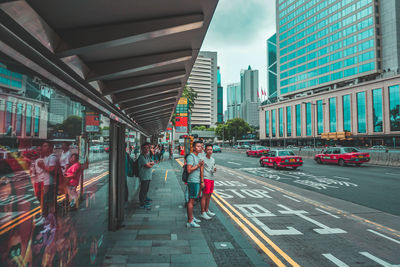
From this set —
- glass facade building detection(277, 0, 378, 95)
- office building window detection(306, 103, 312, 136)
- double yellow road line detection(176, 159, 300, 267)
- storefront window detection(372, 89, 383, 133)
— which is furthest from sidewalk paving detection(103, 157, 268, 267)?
office building window detection(306, 103, 312, 136)

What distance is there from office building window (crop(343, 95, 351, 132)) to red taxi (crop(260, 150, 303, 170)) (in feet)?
142

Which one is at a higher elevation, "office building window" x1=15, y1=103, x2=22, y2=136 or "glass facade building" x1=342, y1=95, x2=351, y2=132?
"glass facade building" x1=342, y1=95, x2=351, y2=132

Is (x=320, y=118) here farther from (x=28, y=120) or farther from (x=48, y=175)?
(x=28, y=120)

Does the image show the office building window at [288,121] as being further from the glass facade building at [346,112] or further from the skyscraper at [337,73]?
the glass facade building at [346,112]

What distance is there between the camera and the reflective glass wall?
1.51 metres

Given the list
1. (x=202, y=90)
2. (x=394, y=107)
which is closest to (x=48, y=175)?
(x=394, y=107)

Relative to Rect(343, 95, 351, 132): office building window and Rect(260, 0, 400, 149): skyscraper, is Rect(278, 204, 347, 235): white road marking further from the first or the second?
Rect(343, 95, 351, 132): office building window

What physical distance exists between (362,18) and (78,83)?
65.4m

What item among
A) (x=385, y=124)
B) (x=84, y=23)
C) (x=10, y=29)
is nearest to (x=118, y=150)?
(x=84, y=23)

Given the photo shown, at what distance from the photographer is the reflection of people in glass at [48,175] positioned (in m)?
1.89

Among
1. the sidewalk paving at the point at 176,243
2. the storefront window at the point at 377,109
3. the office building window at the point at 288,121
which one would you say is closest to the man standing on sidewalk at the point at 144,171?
the sidewalk paving at the point at 176,243

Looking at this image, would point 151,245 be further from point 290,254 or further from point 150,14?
point 150,14

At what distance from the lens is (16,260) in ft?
5.31

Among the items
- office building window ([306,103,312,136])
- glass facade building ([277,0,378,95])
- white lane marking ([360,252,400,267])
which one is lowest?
white lane marking ([360,252,400,267])
